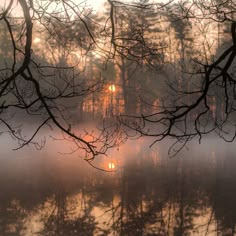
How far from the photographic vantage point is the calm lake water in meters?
13.1

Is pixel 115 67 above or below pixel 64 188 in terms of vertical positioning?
above

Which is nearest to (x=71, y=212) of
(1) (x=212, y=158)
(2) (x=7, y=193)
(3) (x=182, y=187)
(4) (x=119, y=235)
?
(4) (x=119, y=235)

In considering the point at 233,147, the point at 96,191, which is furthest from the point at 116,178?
the point at 233,147

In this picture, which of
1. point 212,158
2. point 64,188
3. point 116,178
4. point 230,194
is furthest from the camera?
point 212,158

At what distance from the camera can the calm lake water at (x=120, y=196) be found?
516 inches

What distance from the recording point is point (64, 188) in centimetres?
1853

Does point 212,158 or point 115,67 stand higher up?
point 115,67

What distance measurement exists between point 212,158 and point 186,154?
2405 millimetres

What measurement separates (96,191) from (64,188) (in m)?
1.64

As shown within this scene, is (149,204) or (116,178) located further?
(116,178)

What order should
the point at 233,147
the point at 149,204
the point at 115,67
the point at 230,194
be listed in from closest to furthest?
the point at 149,204, the point at 230,194, the point at 233,147, the point at 115,67

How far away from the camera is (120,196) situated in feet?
55.6

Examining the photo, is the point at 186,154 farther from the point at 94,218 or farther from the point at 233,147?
the point at 94,218

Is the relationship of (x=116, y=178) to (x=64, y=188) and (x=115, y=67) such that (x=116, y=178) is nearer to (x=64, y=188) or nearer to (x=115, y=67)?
(x=64, y=188)
